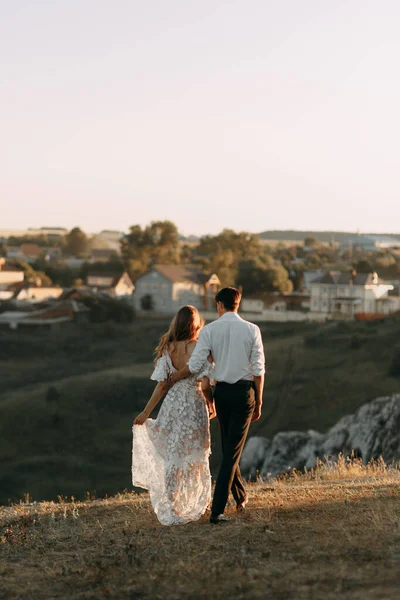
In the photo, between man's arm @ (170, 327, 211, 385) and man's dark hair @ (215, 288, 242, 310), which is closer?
man's arm @ (170, 327, 211, 385)

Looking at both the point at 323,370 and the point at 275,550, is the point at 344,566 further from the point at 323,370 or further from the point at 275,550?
the point at 323,370

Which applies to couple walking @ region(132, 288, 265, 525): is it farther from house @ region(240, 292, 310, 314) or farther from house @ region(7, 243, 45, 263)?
house @ region(7, 243, 45, 263)

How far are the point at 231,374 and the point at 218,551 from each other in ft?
4.97

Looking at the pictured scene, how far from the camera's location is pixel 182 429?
8320mm

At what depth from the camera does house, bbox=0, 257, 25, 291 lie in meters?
113

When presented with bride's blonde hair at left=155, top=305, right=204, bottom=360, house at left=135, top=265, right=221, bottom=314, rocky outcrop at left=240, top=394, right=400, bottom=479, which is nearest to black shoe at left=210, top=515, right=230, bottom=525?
bride's blonde hair at left=155, top=305, right=204, bottom=360

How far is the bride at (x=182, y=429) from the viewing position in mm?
8281

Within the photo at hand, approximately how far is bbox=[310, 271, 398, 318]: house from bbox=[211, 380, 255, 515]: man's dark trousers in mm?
75318

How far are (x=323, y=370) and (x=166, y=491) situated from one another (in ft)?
160

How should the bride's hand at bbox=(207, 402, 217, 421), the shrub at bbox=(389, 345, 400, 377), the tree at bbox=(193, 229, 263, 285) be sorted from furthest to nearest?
the tree at bbox=(193, 229, 263, 285) < the shrub at bbox=(389, 345, 400, 377) < the bride's hand at bbox=(207, 402, 217, 421)

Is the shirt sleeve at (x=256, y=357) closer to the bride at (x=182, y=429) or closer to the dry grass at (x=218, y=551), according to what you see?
the bride at (x=182, y=429)

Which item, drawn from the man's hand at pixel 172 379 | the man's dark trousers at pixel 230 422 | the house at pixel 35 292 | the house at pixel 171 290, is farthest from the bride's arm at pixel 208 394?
the house at pixel 35 292

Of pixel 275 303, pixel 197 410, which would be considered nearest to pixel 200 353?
pixel 197 410

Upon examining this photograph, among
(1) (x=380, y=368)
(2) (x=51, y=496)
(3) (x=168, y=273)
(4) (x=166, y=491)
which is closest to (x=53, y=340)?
(3) (x=168, y=273)
